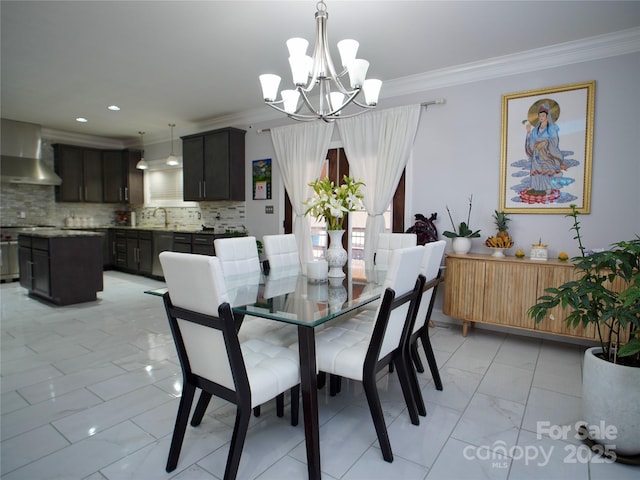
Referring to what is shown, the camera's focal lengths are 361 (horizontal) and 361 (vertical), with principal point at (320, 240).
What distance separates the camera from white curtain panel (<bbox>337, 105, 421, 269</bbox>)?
411 cm

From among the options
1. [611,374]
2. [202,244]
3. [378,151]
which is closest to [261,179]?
[202,244]

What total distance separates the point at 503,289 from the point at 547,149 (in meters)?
1.40

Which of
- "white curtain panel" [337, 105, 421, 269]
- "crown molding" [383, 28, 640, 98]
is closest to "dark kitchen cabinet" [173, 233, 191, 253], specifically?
"white curtain panel" [337, 105, 421, 269]

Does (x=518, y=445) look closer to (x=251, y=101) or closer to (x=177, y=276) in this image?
(x=177, y=276)

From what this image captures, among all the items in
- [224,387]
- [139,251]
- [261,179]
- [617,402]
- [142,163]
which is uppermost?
[142,163]

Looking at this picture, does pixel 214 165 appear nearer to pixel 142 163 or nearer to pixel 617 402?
pixel 142 163

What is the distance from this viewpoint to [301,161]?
16.1 feet

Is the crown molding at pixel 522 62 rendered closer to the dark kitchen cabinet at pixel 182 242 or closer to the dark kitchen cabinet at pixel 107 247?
the dark kitchen cabinet at pixel 182 242

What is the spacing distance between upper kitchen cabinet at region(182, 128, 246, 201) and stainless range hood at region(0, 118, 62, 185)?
2.46 metres

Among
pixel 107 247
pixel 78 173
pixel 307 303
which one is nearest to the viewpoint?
pixel 307 303

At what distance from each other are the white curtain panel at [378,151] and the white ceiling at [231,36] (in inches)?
15.1

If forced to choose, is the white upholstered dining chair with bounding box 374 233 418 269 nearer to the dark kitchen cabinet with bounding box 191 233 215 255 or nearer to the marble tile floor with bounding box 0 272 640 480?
the marble tile floor with bounding box 0 272 640 480

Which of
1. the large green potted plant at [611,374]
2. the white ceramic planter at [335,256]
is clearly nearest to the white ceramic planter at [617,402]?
the large green potted plant at [611,374]

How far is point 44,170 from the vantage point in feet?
20.4
